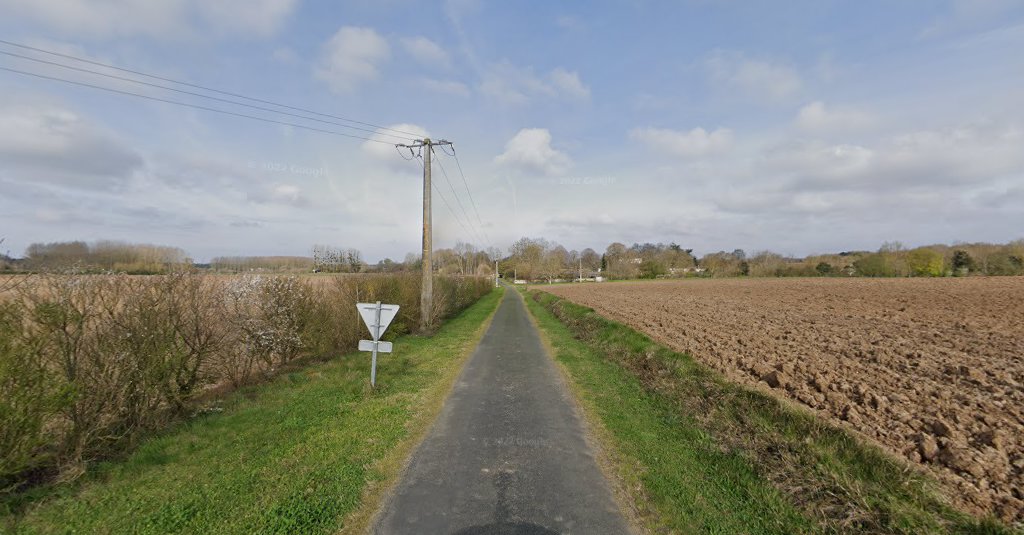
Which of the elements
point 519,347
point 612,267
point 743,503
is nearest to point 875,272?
point 612,267

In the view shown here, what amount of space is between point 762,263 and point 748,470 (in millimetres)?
105437

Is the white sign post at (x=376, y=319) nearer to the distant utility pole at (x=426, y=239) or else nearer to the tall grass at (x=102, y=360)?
the tall grass at (x=102, y=360)

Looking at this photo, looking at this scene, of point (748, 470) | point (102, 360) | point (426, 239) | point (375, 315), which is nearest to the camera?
point (748, 470)

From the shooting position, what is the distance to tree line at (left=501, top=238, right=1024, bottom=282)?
61250 millimetres

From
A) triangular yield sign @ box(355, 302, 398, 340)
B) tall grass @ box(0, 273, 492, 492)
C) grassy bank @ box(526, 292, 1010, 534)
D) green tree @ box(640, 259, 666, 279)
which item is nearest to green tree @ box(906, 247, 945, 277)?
green tree @ box(640, 259, 666, 279)

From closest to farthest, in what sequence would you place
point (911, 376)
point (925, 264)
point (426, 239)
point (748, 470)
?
point (748, 470), point (911, 376), point (426, 239), point (925, 264)

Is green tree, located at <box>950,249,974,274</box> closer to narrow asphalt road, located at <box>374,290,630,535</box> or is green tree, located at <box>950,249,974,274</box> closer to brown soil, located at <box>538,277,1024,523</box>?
brown soil, located at <box>538,277,1024,523</box>

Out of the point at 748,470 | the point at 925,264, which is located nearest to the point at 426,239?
the point at 748,470

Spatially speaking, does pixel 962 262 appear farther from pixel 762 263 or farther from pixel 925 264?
pixel 762 263

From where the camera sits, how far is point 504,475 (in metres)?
4.17

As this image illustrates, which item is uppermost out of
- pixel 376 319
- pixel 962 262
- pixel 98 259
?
pixel 962 262

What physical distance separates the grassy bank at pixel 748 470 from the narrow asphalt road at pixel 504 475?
482mm

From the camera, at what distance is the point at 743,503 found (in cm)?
370

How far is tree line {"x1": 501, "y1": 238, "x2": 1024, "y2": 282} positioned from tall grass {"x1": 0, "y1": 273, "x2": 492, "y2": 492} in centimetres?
9275
